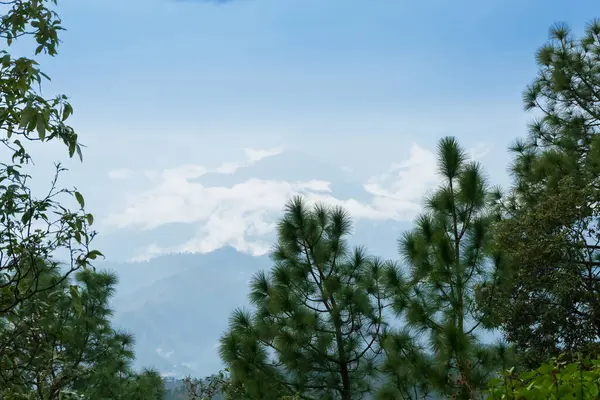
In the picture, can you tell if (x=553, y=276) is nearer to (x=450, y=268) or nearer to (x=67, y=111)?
(x=450, y=268)

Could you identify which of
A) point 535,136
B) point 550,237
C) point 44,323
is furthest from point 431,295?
point 535,136

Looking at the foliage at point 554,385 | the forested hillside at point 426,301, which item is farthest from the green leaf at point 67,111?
the forested hillside at point 426,301

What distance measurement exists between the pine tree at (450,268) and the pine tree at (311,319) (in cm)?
112

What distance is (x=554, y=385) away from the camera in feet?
7.43

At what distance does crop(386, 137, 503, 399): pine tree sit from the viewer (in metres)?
8.40

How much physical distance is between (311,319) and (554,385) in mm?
7440

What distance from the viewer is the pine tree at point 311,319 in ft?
31.6

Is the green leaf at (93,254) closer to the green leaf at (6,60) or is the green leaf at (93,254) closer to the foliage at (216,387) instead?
the green leaf at (6,60)

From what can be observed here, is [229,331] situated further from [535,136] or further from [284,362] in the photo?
[535,136]

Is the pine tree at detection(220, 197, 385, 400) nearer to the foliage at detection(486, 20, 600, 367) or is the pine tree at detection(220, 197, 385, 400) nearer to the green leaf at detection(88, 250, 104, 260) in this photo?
the foliage at detection(486, 20, 600, 367)

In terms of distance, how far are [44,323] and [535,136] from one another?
1282 cm

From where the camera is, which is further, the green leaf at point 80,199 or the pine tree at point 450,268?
the pine tree at point 450,268

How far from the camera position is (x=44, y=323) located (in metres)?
3.76

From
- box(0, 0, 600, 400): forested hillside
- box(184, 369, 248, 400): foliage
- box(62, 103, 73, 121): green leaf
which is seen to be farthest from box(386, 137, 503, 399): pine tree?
box(62, 103, 73, 121): green leaf
